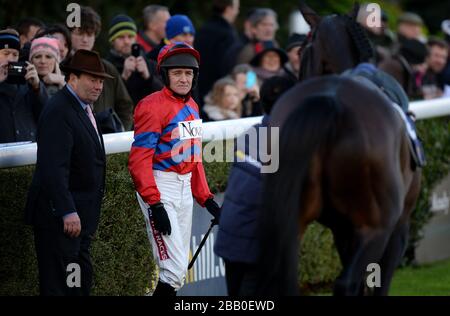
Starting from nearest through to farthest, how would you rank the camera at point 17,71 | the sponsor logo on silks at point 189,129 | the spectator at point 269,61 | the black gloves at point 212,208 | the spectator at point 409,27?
1. the sponsor logo on silks at point 189,129
2. the black gloves at point 212,208
3. the camera at point 17,71
4. the spectator at point 269,61
5. the spectator at point 409,27

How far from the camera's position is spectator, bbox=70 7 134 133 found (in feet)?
27.4

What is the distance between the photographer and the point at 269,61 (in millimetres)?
11000

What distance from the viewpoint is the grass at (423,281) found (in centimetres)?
916

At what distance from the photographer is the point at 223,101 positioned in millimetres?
9719

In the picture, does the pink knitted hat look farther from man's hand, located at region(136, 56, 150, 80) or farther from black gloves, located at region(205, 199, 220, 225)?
black gloves, located at region(205, 199, 220, 225)

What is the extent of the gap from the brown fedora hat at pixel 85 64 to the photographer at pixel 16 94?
85 cm

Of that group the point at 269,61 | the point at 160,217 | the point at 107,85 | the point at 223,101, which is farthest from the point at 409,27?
the point at 160,217

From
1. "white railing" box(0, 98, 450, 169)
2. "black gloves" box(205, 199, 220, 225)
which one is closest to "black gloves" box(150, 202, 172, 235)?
"black gloves" box(205, 199, 220, 225)

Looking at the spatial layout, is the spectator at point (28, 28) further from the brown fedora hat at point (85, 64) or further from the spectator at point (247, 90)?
the brown fedora hat at point (85, 64)

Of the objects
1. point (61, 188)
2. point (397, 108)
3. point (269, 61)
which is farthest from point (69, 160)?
point (269, 61)

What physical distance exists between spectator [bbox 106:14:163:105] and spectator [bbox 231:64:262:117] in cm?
121

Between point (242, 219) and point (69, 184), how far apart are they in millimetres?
1187

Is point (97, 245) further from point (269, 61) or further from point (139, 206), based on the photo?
point (269, 61)

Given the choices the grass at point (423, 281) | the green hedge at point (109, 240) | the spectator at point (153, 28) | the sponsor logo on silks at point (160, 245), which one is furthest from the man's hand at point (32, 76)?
the grass at point (423, 281)
